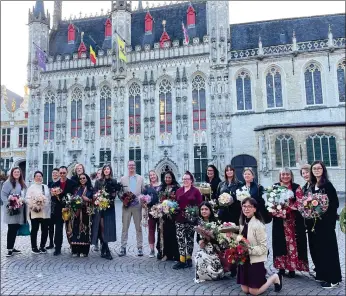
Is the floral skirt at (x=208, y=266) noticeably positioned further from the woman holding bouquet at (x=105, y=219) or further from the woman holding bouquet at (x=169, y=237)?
the woman holding bouquet at (x=105, y=219)

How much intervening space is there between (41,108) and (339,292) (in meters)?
27.6

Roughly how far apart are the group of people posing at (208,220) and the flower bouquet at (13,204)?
3.6 inches

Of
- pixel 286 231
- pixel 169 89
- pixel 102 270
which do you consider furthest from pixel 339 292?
pixel 169 89

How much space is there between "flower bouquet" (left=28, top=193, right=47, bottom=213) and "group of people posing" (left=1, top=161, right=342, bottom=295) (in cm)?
10

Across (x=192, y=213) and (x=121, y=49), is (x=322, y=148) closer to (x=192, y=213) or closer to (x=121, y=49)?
(x=121, y=49)

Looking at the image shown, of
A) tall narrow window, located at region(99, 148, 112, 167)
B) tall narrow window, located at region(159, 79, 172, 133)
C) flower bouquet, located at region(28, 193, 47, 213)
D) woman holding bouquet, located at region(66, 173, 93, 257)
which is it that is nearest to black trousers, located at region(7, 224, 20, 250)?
flower bouquet, located at region(28, 193, 47, 213)

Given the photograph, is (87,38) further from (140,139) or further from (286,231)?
(286,231)

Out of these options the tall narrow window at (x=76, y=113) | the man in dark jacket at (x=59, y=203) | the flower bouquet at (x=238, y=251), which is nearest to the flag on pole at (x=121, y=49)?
the tall narrow window at (x=76, y=113)

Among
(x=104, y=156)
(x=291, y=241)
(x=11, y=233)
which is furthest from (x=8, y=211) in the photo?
(x=104, y=156)

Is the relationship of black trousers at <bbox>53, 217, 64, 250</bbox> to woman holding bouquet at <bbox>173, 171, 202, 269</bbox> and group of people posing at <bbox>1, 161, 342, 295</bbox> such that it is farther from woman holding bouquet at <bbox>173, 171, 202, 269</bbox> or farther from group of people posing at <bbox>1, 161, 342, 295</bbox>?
woman holding bouquet at <bbox>173, 171, 202, 269</bbox>

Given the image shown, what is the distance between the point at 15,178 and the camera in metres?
7.68

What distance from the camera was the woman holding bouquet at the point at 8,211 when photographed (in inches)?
288

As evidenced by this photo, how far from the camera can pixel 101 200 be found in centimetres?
684

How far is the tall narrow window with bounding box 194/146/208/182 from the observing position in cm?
2364
